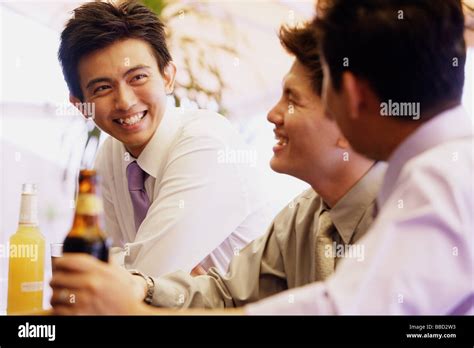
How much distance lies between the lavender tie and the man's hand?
86cm

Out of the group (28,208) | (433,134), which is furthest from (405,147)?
(28,208)

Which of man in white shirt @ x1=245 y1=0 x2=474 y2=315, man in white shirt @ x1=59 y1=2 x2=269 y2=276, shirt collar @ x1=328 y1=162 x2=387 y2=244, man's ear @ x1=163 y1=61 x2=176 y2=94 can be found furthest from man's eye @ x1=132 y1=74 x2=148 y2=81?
man in white shirt @ x1=245 y1=0 x2=474 y2=315

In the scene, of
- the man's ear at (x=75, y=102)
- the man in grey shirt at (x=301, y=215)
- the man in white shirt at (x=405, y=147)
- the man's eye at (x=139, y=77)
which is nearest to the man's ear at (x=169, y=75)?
the man's eye at (x=139, y=77)

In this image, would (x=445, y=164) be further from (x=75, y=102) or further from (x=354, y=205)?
(x=75, y=102)

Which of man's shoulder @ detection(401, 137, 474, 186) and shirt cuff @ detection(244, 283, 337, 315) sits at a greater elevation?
man's shoulder @ detection(401, 137, 474, 186)

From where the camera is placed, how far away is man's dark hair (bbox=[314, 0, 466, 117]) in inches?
43.2

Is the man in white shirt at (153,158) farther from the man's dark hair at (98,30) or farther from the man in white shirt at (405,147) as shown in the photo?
the man in white shirt at (405,147)

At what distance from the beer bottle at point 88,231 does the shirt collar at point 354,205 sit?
19.7 inches

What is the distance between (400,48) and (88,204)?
0.52m

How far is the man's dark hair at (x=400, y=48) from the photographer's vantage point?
3.60ft

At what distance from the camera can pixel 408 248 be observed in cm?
93

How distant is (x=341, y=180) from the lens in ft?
4.88
